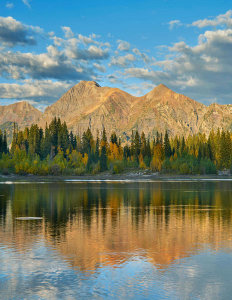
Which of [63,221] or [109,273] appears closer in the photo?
[109,273]

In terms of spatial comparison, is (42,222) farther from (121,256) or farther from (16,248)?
(121,256)

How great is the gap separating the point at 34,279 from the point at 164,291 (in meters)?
6.56

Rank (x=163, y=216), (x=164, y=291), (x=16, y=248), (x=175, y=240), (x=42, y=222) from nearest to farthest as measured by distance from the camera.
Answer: (x=164, y=291) < (x=16, y=248) < (x=175, y=240) < (x=42, y=222) < (x=163, y=216)

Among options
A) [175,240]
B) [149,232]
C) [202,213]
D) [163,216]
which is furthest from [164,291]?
[202,213]

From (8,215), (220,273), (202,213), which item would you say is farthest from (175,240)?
(8,215)

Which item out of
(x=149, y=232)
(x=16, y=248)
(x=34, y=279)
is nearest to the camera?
(x=34, y=279)

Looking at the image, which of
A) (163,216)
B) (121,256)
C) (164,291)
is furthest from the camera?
(163,216)

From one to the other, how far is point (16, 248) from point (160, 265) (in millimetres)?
10538

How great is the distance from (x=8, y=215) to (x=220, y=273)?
3157cm

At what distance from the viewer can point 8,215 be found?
153 ft

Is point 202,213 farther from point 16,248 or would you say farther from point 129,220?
point 16,248

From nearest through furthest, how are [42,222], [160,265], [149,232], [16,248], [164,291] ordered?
[164,291] < [160,265] < [16,248] < [149,232] < [42,222]

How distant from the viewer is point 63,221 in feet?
137

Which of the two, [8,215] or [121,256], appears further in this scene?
[8,215]
